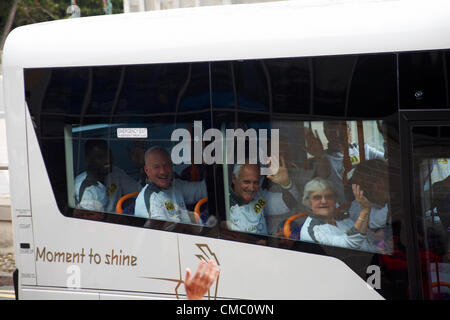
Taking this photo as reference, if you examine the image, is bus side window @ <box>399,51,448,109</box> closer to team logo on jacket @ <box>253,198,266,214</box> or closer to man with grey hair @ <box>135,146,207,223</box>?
team logo on jacket @ <box>253,198,266,214</box>

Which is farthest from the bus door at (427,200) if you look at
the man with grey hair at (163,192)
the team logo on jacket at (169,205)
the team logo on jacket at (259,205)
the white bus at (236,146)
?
the team logo on jacket at (169,205)

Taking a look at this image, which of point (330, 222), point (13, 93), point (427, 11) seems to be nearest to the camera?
point (427, 11)

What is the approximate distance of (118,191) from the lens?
5270 millimetres

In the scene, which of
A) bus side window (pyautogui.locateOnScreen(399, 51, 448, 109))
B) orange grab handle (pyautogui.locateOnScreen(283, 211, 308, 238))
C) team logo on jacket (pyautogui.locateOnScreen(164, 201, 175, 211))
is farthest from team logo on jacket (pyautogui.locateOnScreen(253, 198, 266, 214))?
bus side window (pyautogui.locateOnScreen(399, 51, 448, 109))

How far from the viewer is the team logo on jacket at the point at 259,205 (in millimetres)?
4746

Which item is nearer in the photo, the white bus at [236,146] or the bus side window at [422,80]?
the bus side window at [422,80]

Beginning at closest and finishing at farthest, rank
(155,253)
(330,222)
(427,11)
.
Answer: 1. (427,11)
2. (330,222)
3. (155,253)

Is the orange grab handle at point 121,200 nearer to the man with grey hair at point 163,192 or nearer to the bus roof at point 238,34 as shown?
the man with grey hair at point 163,192

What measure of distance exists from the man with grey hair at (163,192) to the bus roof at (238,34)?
0.81 m

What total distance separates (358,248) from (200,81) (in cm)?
176

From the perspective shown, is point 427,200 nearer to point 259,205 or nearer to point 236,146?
point 259,205
